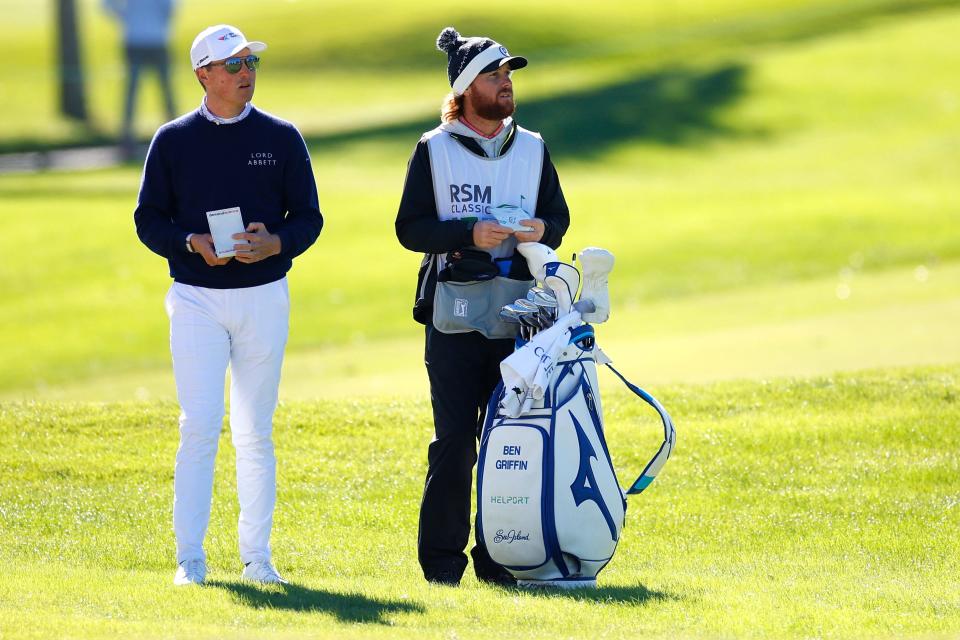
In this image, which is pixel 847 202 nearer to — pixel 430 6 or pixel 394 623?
pixel 394 623

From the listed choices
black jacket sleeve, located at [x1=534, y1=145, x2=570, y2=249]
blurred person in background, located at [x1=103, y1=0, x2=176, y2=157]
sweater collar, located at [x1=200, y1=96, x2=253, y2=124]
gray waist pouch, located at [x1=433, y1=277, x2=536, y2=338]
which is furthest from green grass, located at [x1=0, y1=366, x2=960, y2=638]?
blurred person in background, located at [x1=103, y1=0, x2=176, y2=157]

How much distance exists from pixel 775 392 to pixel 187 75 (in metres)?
33.1

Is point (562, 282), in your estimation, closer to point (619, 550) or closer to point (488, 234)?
point (488, 234)

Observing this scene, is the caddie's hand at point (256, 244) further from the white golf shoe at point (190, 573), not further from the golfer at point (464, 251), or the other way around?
the white golf shoe at point (190, 573)

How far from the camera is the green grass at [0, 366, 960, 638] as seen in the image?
5484mm

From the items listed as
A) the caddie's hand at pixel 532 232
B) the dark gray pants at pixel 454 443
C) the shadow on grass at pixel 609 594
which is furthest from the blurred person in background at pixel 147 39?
the shadow on grass at pixel 609 594

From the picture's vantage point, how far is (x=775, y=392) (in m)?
9.66

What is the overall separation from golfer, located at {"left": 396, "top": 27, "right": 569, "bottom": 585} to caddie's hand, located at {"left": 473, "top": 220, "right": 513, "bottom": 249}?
2.8 inches

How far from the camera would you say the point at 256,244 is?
6094mm

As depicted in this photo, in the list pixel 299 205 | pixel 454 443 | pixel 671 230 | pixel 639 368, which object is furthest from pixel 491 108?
pixel 671 230

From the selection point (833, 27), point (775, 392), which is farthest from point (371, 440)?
point (833, 27)

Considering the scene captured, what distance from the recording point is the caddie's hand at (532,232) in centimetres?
625

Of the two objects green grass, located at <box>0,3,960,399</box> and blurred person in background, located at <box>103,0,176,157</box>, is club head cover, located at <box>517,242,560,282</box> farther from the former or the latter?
blurred person in background, located at <box>103,0,176,157</box>

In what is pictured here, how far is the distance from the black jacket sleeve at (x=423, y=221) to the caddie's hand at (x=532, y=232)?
0.20m
